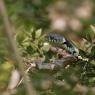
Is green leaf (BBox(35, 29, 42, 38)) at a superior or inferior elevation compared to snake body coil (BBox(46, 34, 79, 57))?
superior

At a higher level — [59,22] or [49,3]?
[49,3]

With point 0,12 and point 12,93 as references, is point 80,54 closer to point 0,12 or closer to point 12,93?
point 12,93

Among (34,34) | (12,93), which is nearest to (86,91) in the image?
(12,93)

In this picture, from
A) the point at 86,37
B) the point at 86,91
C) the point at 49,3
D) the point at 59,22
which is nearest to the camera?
the point at 86,91

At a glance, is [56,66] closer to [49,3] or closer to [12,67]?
[12,67]

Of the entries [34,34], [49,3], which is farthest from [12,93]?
[49,3]

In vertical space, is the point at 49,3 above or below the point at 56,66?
above

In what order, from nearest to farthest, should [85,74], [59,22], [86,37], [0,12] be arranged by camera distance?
[0,12] → [85,74] → [86,37] → [59,22]

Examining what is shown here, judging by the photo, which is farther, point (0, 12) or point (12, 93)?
point (12, 93)

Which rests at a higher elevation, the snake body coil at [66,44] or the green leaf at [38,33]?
the green leaf at [38,33]
